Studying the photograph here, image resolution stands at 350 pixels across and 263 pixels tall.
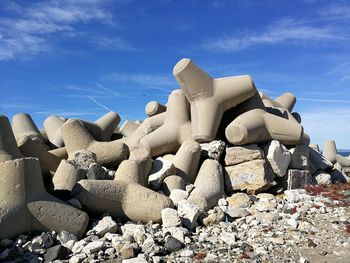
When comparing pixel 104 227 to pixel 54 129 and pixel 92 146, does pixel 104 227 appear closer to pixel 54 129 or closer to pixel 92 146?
pixel 92 146

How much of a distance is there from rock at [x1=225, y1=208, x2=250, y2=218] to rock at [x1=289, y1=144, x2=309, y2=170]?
219 cm

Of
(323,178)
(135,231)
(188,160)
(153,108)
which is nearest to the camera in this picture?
(135,231)

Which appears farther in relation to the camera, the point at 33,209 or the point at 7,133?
the point at 7,133

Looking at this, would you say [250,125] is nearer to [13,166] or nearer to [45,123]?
[13,166]

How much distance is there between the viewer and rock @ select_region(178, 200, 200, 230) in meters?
5.18

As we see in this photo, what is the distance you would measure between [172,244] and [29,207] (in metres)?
1.66

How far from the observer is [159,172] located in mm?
6355

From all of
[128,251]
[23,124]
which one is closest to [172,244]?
[128,251]

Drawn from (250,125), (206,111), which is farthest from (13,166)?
(250,125)

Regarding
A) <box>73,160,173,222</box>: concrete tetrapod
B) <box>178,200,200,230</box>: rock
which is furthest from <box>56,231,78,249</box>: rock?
<box>178,200,200,230</box>: rock

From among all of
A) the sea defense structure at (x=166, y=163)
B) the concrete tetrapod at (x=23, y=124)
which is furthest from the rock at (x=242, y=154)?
the concrete tetrapod at (x=23, y=124)

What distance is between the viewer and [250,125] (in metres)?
7.12

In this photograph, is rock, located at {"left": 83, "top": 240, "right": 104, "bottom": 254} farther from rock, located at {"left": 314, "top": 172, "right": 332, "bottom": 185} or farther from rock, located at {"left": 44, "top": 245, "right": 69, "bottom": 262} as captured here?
rock, located at {"left": 314, "top": 172, "right": 332, "bottom": 185}

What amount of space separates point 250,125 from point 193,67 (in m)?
1.43
